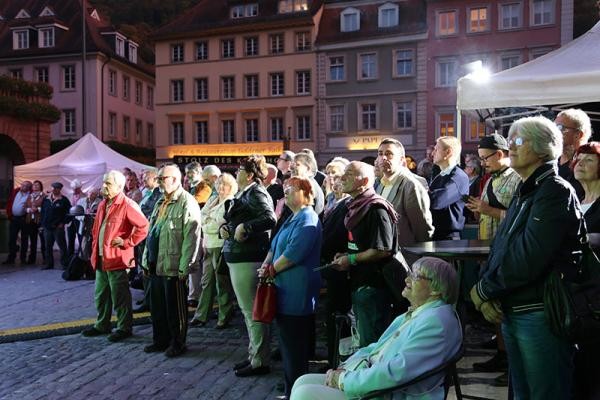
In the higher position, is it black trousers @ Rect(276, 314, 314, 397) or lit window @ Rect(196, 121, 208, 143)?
lit window @ Rect(196, 121, 208, 143)

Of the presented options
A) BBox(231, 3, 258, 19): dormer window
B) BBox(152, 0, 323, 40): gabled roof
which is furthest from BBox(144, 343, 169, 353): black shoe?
BBox(231, 3, 258, 19): dormer window

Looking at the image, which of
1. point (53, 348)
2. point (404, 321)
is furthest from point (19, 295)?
point (404, 321)

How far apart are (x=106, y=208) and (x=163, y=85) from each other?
1463 inches

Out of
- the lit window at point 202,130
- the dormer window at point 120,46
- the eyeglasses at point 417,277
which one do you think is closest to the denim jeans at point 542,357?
the eyeglasses at point 417,277

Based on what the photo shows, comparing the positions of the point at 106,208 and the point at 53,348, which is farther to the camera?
the point at 106,208

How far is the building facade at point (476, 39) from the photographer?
34219 millimetres

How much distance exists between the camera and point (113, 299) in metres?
6.91

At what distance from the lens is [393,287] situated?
170 inches

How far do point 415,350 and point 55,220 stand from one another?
473 inches

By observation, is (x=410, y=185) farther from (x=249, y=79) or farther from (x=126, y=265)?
(x=249, y=79)

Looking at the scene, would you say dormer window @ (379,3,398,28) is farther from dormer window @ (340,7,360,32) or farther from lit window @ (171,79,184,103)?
lit window @ (171,79,184,103)

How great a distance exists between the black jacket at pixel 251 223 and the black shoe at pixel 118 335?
204cm

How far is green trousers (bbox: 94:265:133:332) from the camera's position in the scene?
6918 millimetres

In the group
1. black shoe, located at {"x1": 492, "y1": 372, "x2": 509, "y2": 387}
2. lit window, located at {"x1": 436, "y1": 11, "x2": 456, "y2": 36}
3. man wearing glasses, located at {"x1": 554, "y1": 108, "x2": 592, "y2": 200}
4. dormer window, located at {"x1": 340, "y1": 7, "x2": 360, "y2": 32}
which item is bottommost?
black shoe, located at {"x1": 492, "y1": 372, "x2": 509, "y2": 387}
